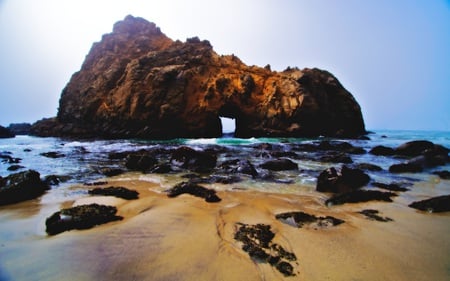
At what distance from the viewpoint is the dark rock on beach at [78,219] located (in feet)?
14.4

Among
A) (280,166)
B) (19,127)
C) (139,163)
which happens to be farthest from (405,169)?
(19,127)

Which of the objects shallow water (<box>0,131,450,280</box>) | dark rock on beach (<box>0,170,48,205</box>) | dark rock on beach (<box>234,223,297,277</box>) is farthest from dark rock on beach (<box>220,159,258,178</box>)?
dark rock on beach (<box>0,170,48,205</box>)

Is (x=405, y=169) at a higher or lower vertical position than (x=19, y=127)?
lower

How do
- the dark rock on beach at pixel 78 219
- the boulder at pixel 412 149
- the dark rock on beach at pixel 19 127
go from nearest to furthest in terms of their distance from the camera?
the dark rock on beach at pixel 78 219 < the boulder at pixel 412 149 < the dark rock on beach at pixel 19 127

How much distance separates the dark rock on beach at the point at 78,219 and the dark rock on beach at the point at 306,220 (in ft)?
11.3

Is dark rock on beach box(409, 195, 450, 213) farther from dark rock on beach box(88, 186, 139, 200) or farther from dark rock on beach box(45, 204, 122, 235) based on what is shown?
dark rock on beach box(88, 186, 139, 200)

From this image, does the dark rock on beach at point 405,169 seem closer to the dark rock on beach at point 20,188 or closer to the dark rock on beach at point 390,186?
the dark rock on beach at point 390,186

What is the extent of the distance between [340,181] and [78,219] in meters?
7.11

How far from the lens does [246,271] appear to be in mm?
3078

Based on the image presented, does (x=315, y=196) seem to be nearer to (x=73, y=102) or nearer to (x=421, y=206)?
(x=421, y=206)

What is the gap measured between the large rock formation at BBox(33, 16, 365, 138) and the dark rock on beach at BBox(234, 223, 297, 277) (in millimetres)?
33526

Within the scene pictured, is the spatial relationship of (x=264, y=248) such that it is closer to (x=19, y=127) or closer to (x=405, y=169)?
(x=405, y=169)

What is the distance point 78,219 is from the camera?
4.59 m

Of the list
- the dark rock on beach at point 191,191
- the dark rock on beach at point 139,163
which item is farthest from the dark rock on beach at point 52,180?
the dark rock on beach at point 191,191
